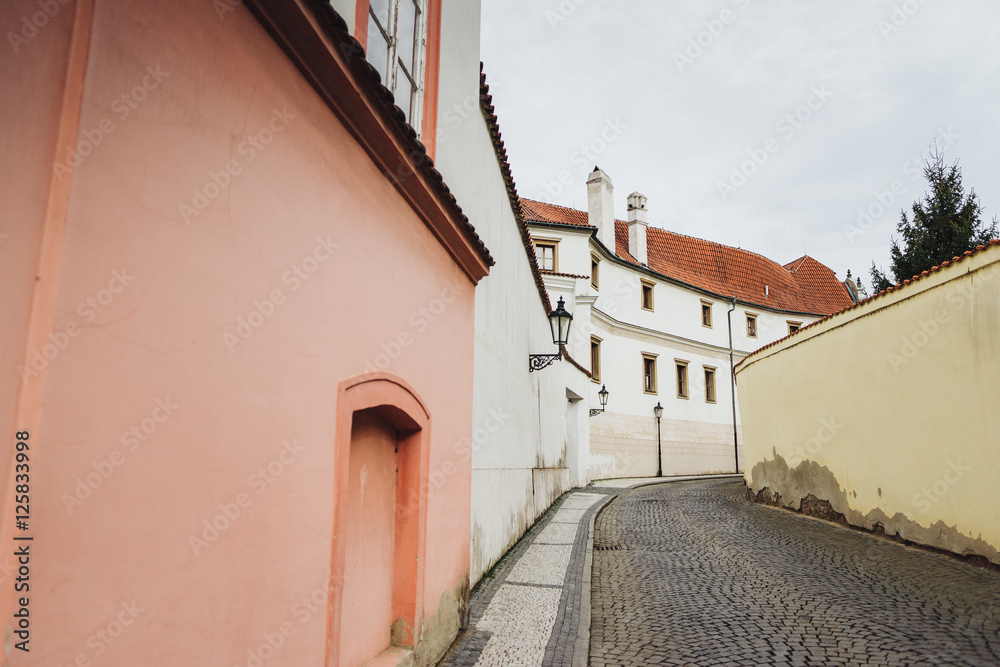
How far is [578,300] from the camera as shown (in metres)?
23.4

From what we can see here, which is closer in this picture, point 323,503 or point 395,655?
point 323,503

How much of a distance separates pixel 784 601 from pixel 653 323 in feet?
79.8

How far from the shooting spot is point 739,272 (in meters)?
37.6

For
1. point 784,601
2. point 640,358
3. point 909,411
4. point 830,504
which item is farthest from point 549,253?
point 784,601

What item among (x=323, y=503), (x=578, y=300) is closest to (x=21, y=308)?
(x=323, y=503)

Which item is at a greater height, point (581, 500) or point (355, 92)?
point (355, 92)

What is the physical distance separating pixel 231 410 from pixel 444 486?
319cm

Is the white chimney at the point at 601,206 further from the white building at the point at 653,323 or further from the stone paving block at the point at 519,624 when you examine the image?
the stone paving block at the point at 519,624

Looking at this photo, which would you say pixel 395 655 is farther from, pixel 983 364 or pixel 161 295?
pixel 983 364

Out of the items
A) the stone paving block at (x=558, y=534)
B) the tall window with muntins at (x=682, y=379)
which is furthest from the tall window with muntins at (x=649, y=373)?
the stone paving block at (x=558, y=534)

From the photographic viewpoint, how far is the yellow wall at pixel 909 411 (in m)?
8.06

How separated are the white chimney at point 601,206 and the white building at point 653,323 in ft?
0.15

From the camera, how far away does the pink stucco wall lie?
1763 mm

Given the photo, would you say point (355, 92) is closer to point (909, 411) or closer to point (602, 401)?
point (909, 411)
